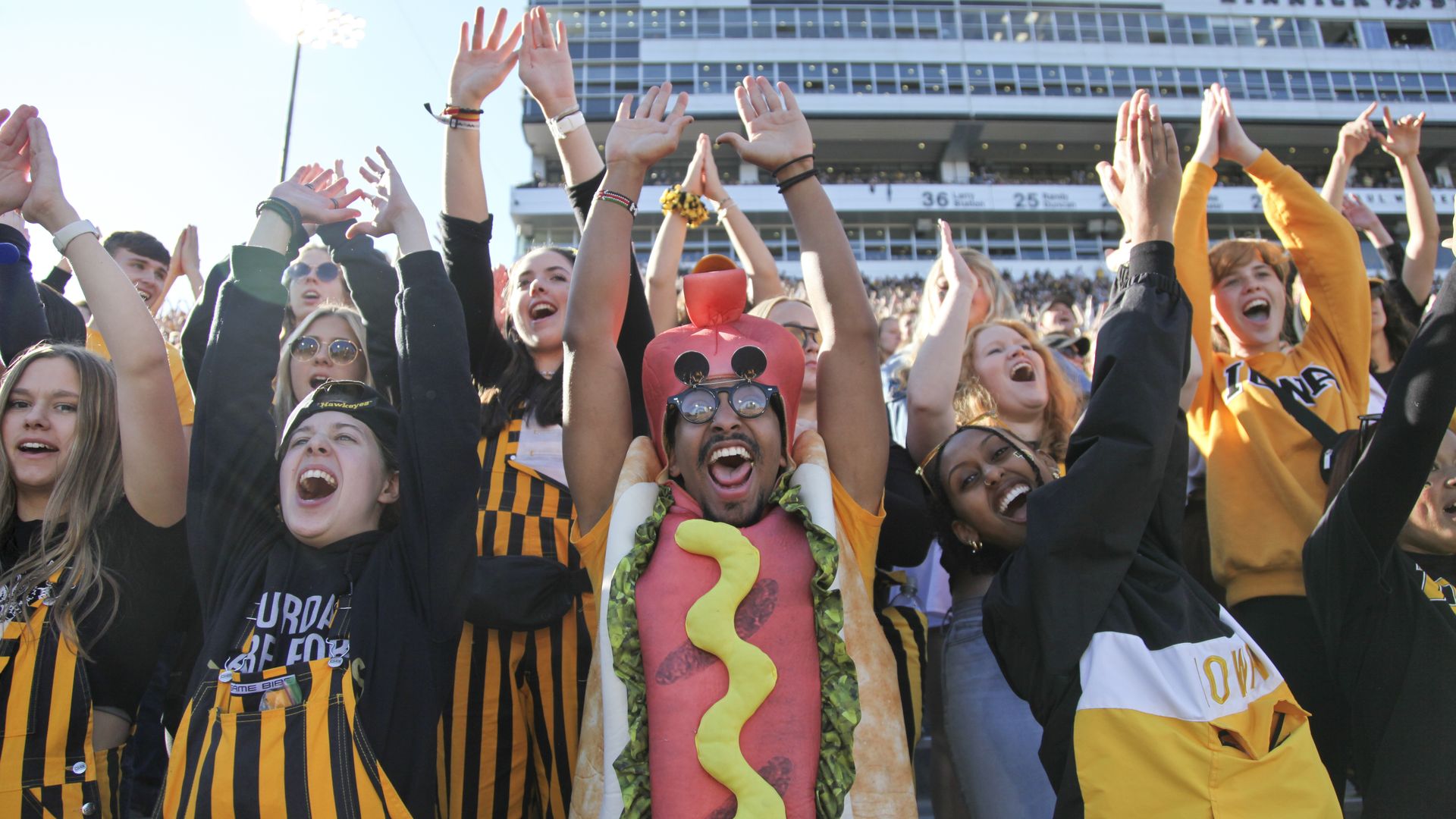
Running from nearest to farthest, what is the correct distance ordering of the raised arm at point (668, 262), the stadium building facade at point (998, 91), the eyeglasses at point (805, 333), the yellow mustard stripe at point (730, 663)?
the yellow mustard stripe at point (730, 663) < the eyeglasses at point (805, 333) < the raised arm at point (668, 262) < the stadium building facade at point (998, 91)

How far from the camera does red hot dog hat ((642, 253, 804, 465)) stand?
2.29 meters

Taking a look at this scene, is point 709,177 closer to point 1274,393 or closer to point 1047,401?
point 1047,401

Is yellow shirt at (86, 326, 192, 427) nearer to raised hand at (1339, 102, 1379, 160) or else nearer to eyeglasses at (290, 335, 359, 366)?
eyeglasses at (290, 335, 359, 366)

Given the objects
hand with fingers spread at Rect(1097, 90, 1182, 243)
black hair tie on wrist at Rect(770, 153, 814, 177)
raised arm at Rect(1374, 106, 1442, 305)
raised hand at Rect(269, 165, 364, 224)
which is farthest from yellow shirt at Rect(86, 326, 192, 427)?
raised arm at Rect(1374, 106, 1442, 305)

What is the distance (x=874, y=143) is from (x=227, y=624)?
39065 millimetres

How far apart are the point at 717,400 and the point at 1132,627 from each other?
1.09m

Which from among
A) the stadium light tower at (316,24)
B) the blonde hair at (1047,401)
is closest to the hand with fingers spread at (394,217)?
the blonde hair at (1047,401)

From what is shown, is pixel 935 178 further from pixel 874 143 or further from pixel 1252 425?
pixel 1252 425

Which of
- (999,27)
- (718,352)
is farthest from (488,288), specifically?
(999,27)

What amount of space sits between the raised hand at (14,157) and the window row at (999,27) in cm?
3771

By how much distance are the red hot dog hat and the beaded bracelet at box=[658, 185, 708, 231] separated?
4.00 ft

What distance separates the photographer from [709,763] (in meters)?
1.83

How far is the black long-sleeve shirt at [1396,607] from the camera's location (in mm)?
2271

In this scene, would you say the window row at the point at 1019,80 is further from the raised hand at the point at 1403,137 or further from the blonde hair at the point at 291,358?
the blonde hair at the point at 291,358
